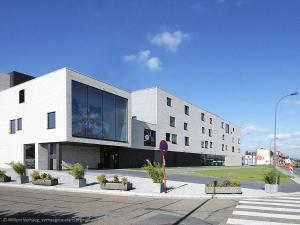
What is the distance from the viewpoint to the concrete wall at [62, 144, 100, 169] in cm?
3556

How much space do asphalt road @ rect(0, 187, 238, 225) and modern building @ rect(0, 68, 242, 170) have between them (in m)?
18.2

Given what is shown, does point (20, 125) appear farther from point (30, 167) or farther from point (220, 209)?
point (220, 209)

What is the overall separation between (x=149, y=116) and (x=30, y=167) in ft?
66.8

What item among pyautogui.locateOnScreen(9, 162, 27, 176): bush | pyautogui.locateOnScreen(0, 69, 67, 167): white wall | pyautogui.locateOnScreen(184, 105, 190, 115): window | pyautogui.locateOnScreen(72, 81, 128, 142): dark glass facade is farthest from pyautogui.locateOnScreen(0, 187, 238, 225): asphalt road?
pyautogui.locateOnScreen(184, 105, 190, 115): window

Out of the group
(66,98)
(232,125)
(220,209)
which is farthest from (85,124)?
(232,125)

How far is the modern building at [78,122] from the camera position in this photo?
32.2m

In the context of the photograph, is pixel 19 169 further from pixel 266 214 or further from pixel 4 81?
pixel 4 81

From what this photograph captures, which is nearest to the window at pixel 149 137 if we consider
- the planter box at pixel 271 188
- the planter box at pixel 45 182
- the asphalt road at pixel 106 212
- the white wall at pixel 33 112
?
the white wall at pixel 33 112

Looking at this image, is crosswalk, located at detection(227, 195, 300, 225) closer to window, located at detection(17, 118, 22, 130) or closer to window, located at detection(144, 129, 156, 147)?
window, located at detection(17, 118, 22, 130)

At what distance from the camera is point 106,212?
452 inches

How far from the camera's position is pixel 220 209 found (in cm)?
1248

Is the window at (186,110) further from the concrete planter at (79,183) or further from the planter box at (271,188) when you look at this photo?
the planter box at (271,188)

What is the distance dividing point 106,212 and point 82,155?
2699 centimetres

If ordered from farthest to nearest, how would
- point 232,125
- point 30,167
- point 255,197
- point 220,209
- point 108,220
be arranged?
point 232,125 < point 30,167 < point 255,197 < point 220,209 < point 108,220
